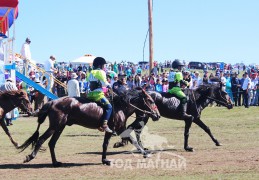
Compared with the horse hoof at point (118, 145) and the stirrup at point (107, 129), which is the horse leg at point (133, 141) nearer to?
the stirrup at point (107, 129)

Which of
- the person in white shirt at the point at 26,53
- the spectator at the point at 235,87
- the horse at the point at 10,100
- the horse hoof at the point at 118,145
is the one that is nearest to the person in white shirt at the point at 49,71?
the person in white shirt at the point at 26,53

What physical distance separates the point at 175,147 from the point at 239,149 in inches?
73.6

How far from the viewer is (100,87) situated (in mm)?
12914

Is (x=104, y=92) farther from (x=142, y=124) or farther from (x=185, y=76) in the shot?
(x=185, y=76)

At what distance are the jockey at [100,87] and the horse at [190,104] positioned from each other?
2.14 metres

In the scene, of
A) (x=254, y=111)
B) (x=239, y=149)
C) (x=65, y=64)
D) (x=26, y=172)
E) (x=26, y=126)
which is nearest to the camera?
(x=26, y=172)

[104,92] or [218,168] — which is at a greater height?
[104,92]

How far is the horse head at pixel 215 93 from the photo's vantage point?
16.3 meters

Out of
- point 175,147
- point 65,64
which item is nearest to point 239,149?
point 175,147

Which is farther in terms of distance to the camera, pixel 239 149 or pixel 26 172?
pixel 239 149

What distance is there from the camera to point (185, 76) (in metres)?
17.6

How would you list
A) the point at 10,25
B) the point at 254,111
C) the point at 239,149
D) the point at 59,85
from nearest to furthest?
the point at 239,149 → the point at 10,25 → the point at 254,111 → the point at 59,85

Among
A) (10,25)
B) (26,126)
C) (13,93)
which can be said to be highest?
(10,25)

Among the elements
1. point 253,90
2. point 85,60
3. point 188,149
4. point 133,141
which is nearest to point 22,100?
point 133,141
